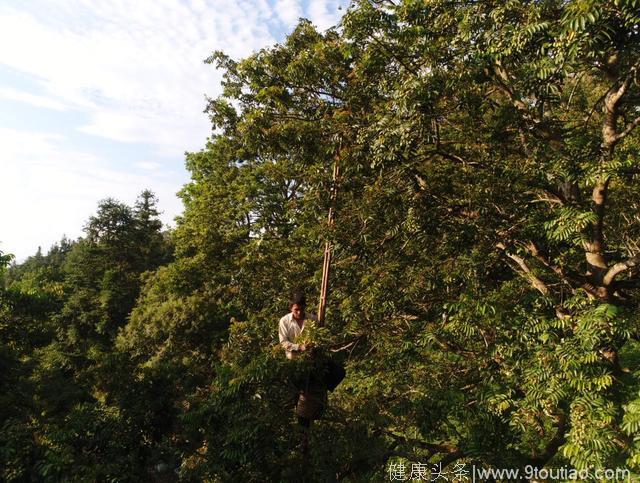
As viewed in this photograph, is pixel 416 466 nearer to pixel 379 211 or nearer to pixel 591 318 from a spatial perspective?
pixel 591 318

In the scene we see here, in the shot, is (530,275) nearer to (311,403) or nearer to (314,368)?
(314,368)

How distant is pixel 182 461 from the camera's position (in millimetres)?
4961

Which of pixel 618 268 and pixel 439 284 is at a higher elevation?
pixel 618 268

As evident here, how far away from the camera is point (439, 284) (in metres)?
6.39

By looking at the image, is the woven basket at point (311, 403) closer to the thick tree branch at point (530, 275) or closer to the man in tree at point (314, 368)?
the man in tree at point (314, 368)

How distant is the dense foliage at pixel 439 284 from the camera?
411cm

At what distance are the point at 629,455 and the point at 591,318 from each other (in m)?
1.18

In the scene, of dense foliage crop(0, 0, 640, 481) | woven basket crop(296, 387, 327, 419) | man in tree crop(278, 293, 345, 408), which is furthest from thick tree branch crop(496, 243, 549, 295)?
woven basket crop(296, 387, 327, 419)

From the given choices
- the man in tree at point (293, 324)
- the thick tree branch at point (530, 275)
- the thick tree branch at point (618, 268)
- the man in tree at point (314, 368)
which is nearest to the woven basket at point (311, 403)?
the man in tree at point (314, 368)

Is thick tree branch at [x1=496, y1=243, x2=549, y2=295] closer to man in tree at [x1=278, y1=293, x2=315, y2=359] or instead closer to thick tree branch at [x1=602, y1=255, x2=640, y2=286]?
thick tree branch at [x1=602, y1=255, x2=640, y2=286]

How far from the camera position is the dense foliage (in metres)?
4.11

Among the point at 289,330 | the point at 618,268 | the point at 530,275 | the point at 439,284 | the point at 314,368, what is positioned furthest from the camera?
the point at 439,284

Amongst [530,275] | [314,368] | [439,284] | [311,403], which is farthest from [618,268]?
[311,403]

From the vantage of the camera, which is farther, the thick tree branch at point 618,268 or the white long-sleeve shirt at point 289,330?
the white long-sleeve shirt at point 289,330
